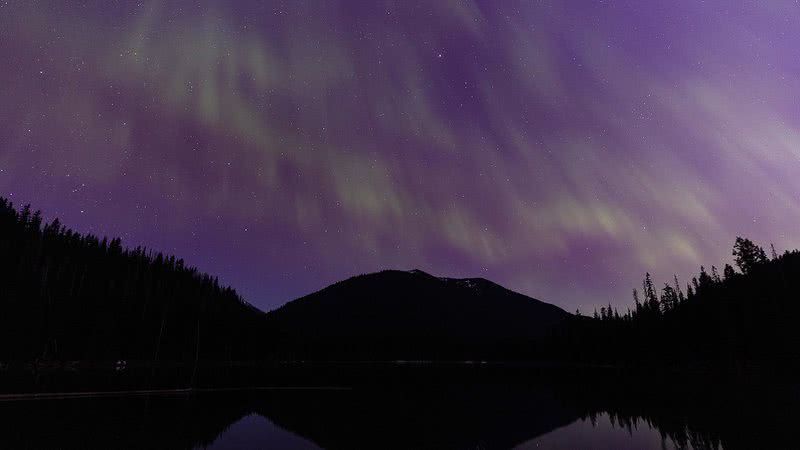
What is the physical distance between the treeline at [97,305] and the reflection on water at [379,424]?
7966 cm

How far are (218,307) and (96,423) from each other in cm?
17166

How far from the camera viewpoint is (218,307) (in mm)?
187750

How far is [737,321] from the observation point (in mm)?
114750

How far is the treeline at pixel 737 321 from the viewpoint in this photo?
102 metres

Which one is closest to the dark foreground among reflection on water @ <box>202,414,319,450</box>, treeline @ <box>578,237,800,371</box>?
reflection on water @ <box>202,414,319,450</box>

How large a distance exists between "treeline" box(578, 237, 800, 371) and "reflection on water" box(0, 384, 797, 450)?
7050 cm

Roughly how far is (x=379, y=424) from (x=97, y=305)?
119 meters

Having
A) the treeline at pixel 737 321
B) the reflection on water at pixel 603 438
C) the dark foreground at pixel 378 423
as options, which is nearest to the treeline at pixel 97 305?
the dark foreground at pixel 378 423

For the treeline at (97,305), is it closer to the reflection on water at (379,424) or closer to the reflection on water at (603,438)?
the reflection on water at (379,424)

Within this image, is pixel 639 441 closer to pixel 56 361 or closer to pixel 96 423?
pixel 96 423

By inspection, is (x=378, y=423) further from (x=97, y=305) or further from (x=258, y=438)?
(x=97, y=305)

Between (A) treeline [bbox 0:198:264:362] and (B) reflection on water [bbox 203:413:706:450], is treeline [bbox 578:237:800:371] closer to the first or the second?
(B) reflection on water [bbox 203:413:706:450]

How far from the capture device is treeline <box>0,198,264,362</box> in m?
102

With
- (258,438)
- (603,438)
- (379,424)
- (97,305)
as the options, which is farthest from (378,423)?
(97,305)
